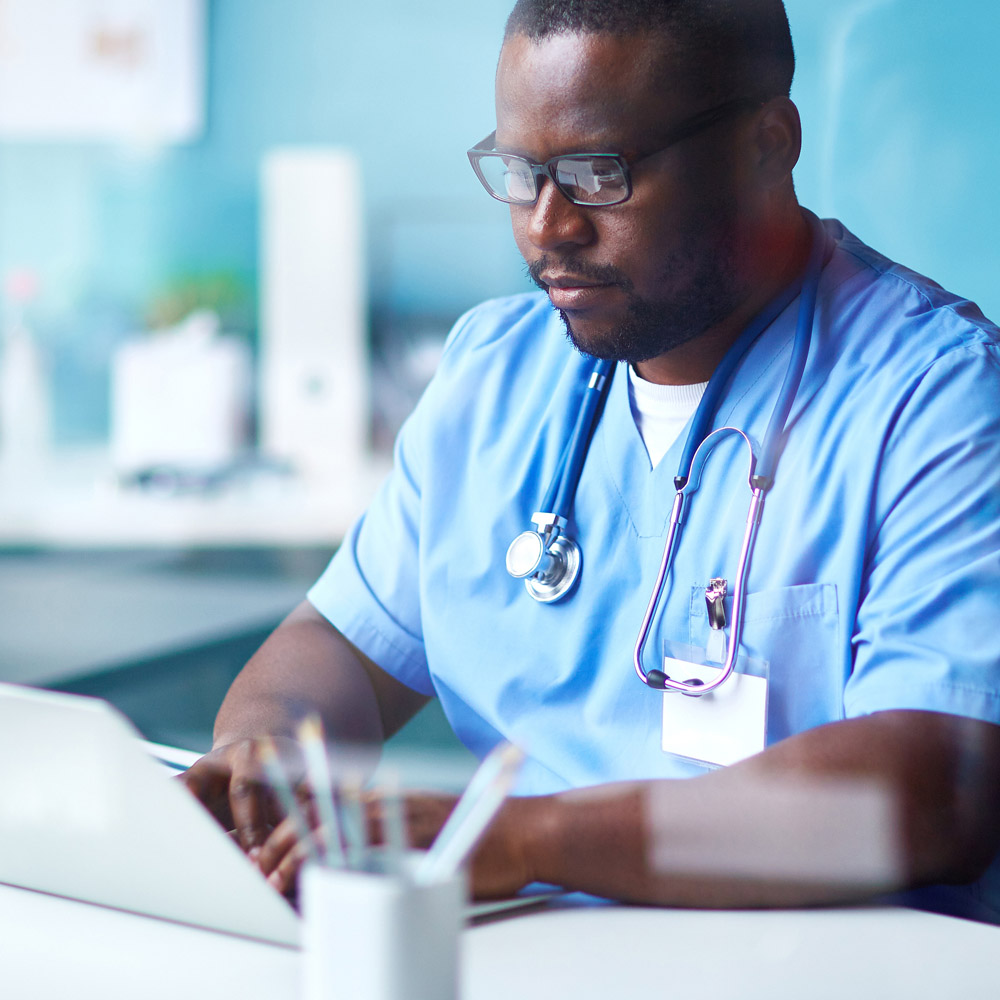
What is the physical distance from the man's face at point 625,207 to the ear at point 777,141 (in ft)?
0.09

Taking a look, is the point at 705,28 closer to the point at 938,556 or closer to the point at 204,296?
the point at 938,556

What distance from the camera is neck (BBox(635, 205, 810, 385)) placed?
0.86 meters

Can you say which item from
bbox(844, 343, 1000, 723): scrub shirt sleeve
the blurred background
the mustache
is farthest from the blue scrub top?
the blurred background

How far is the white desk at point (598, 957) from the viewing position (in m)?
0.51

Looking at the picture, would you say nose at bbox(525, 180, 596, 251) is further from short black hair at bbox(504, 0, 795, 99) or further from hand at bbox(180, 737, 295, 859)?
hand at bbox(180, 737, 295, 859)

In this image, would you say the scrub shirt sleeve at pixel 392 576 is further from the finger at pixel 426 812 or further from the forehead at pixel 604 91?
the finger at pixel 426 812

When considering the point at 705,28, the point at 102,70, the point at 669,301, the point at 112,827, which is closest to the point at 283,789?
the point at 112,827

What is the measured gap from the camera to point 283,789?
665 mm

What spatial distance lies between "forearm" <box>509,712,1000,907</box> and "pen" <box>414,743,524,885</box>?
0.70 ft

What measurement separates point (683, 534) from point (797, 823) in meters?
0.24

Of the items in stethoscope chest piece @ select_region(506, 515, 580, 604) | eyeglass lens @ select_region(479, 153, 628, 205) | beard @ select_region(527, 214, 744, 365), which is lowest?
stethoscope chest piece @ select_region(506, 515, 580, 604)

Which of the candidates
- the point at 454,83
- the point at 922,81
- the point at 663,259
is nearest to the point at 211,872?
the point at 663,259

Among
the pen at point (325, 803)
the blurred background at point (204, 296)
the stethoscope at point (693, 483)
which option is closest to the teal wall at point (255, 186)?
the blurred background at point (204, 296)

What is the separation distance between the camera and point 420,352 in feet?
6.13
